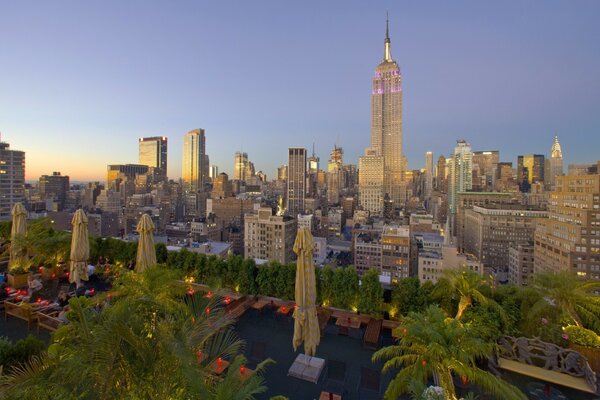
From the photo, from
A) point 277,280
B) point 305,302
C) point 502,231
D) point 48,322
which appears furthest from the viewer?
point 502,231

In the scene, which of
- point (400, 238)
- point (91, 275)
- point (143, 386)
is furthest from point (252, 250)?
point (143, 386)

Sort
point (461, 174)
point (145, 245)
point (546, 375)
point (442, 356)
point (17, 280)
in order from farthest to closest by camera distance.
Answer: point (461, 174)
point (17, 280)
point (145, 245)
point (546, 375)
point (442, 356)

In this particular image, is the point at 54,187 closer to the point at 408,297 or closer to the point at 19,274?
the point at 19,274

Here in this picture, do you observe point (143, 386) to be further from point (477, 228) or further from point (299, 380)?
point (477, 228)

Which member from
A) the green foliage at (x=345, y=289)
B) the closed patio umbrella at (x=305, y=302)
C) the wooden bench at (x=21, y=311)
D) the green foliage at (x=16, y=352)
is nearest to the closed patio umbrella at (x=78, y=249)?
the wooden bench at (x=21, y=311)

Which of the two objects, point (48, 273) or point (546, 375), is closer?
point (546, 375)

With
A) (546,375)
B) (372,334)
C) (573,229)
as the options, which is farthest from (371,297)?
(573,229)

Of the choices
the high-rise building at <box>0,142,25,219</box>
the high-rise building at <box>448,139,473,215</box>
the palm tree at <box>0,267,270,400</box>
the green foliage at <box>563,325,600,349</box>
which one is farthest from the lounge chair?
the high-rise building at <box>448,139,473,215</box>
